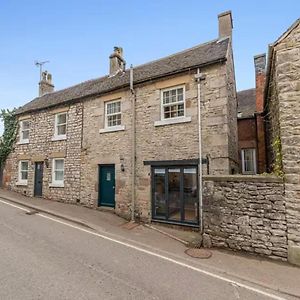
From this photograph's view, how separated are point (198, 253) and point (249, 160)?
1107 cm

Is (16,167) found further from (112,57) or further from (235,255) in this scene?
(235,255)

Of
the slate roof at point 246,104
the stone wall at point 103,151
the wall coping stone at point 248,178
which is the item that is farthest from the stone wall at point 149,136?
the slate roof at point 246,104

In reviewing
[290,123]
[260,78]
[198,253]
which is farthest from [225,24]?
[198,253]

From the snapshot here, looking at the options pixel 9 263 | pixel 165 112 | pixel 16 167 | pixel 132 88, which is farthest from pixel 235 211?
pixel 16 167

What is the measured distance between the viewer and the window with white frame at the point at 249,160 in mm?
16812

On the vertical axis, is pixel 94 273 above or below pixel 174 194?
below

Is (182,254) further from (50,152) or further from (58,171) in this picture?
(50,152)

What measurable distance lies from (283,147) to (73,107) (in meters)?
11.7

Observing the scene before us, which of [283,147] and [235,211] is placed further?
[235,211]

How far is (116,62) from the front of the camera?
1564 cm

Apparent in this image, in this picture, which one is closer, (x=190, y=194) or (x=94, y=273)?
(x=94, y=273)

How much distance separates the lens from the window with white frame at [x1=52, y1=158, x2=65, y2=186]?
1503cm

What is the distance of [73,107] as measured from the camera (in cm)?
1492

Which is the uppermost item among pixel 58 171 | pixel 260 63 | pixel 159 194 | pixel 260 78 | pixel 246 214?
pixel 260 63
